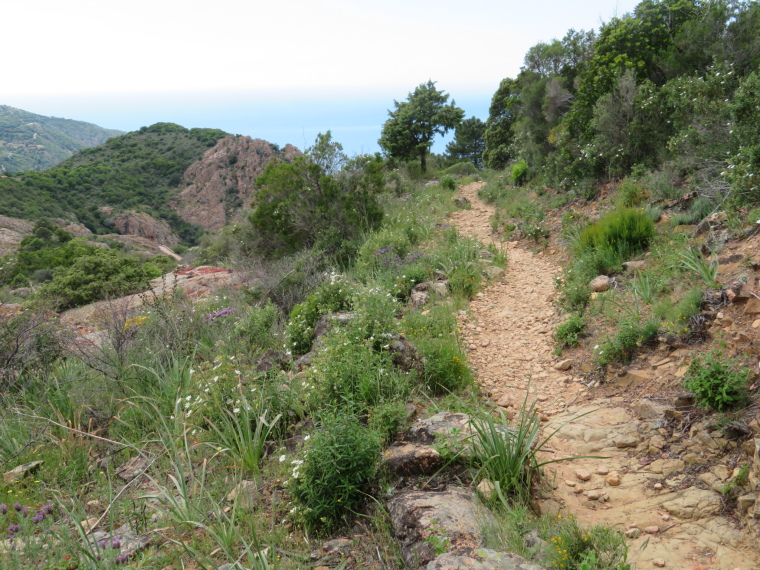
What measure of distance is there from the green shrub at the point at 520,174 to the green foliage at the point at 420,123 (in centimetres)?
843

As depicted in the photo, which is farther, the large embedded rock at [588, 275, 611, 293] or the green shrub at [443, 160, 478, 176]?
the green shrub at [443, 160, 478, 176]

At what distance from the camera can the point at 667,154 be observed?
8141mm

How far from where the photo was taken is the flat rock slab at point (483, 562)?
6.48 ft

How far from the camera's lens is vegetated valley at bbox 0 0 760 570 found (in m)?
2.57

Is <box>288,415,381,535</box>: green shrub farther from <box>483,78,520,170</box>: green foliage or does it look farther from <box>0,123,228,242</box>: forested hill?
<box>0,123,228,242</box>: forested hill

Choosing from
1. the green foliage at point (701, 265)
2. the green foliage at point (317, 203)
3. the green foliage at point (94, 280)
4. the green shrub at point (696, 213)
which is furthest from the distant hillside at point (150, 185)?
the green foliage at point (701, 265)

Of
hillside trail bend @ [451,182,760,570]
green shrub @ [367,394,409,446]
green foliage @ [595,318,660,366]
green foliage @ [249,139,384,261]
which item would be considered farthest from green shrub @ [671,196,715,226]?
green foliage @ [249,139,384,261]

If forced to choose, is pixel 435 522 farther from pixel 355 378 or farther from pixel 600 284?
pixel 600 284

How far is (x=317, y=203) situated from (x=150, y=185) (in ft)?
150

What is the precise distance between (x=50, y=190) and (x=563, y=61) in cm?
4090

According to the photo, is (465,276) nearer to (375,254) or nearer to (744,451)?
(375,254)

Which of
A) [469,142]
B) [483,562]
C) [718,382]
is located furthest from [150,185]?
[483,562]

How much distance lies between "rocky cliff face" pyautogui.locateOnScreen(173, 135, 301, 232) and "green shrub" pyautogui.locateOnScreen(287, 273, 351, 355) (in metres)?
39.4

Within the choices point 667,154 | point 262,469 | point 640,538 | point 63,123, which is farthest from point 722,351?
point 63,123
